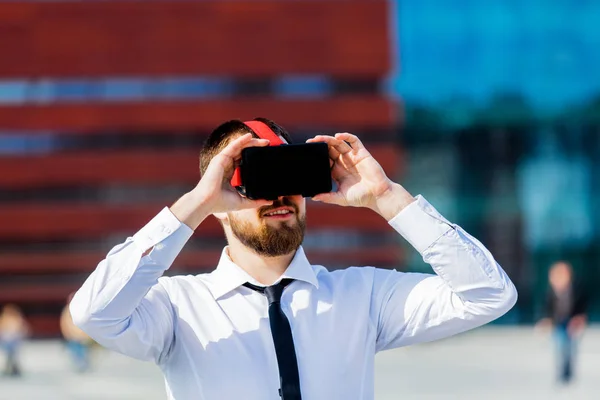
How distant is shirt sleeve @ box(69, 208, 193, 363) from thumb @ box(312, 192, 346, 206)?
1.37 feet

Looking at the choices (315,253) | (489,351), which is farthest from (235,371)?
(315,253)

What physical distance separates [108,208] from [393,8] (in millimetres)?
16269

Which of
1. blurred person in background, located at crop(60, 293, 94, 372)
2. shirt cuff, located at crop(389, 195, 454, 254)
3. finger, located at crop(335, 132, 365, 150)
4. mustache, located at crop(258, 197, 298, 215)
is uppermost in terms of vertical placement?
finger, located at crop(335, 132, 365, 150)

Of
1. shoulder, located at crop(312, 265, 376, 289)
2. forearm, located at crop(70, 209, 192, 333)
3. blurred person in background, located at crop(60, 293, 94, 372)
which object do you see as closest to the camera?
forearm, located at crop(70, 209, 192, 333)

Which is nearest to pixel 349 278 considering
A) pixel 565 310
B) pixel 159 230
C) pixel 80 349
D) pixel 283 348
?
pixel 283 348

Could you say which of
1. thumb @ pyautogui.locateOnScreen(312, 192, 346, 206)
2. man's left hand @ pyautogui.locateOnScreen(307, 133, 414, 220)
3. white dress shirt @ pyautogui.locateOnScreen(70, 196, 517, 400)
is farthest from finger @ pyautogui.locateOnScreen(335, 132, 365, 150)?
white dress shirt @ pyautogui.locateOnScreen(70, 196, 517, 400)

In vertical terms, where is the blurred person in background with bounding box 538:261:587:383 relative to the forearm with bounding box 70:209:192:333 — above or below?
below

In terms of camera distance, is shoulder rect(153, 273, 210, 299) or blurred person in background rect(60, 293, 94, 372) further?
blurred person in background rect(60, 293, 94, 372)

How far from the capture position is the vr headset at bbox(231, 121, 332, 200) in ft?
10.8

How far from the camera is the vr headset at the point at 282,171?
3301mm

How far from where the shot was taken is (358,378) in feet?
11.3

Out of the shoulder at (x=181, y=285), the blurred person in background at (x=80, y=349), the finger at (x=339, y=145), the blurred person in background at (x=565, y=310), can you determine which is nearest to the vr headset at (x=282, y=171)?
the finger at (x=339, y=145)

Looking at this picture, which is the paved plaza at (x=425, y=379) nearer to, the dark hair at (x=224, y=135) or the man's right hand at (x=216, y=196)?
the dark hair at (x=224, y=135)

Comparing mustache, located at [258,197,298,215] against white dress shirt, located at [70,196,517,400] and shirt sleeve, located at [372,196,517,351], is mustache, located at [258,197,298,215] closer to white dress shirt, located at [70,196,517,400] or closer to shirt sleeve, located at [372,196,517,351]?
white dress shirt, located at [70,196,517,400]
